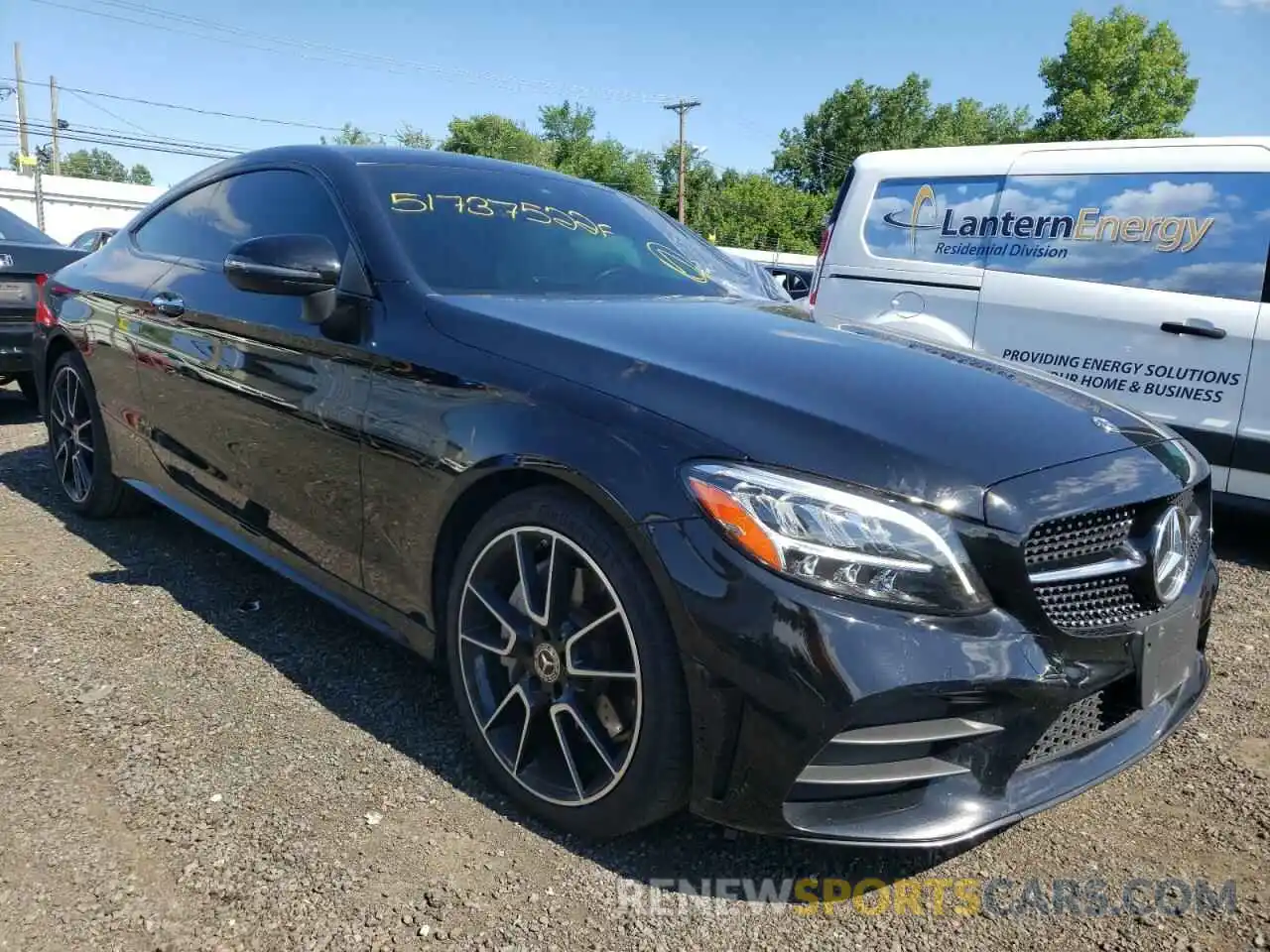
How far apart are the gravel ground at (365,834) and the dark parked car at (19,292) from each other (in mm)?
3577

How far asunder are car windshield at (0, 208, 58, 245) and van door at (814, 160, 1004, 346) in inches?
214

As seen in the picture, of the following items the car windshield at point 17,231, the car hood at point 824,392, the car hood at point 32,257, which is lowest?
the car hood at point 824,392

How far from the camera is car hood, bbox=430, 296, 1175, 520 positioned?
1812mm

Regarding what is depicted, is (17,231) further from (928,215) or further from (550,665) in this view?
(550,665)

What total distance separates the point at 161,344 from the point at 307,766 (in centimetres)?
179

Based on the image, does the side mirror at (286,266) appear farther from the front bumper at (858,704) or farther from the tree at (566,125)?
the tree at (566,125)

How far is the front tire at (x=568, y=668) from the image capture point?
1862mm

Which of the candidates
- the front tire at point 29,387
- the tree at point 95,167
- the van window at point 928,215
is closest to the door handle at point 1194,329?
the van window at point 928,215

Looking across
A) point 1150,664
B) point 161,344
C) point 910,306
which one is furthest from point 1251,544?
point 161,344

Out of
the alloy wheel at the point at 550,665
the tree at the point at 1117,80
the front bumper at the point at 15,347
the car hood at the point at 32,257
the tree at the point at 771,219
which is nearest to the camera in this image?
the alloy wheel at the point at 550,665

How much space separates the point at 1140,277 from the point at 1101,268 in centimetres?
19

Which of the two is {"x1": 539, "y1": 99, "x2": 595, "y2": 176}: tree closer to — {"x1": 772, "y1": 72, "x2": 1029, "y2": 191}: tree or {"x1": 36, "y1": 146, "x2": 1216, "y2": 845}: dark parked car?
{"x1": 772, "y1": 72, "x2": 1029, "y2": 191}: tree

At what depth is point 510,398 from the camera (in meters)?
2.14

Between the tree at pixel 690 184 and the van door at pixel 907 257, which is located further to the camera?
the tree at pixel 690 184
